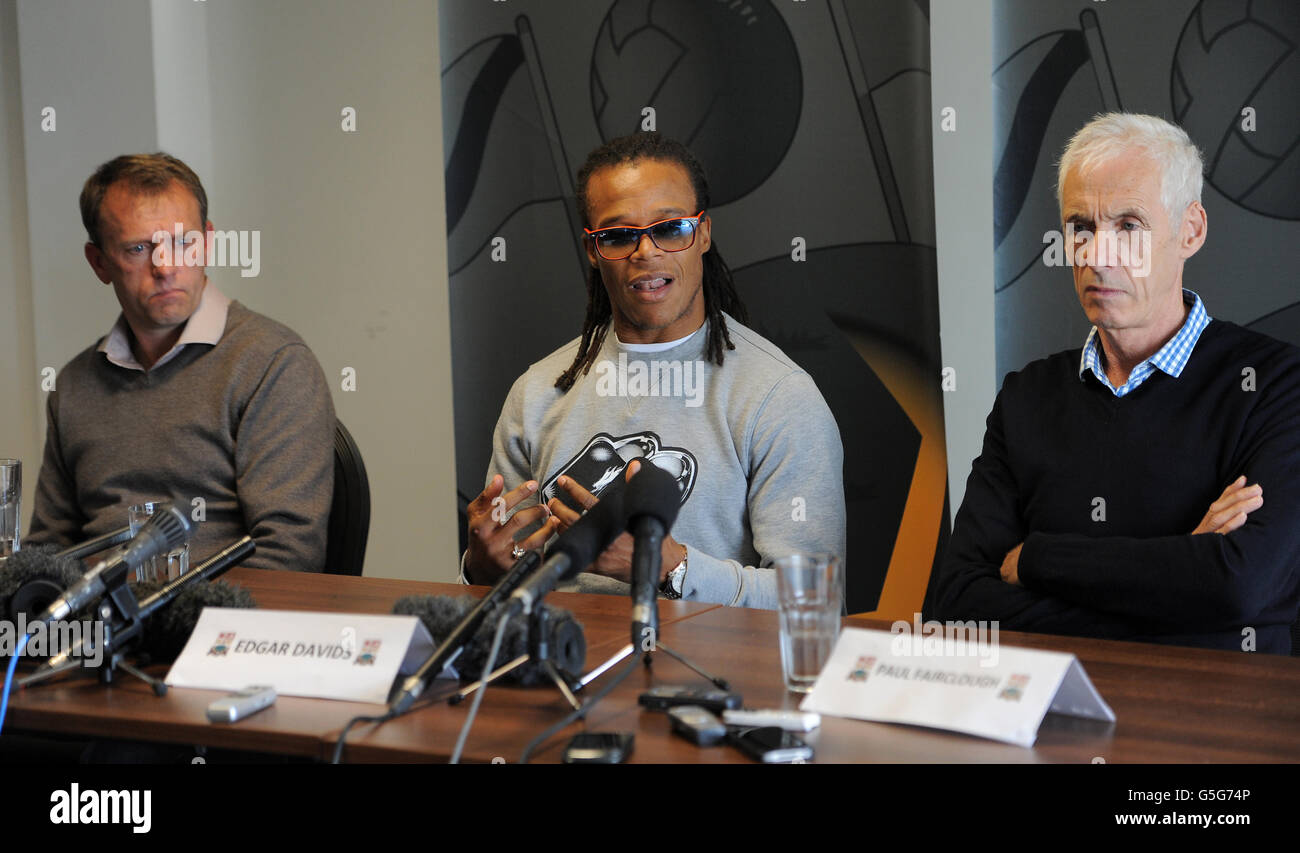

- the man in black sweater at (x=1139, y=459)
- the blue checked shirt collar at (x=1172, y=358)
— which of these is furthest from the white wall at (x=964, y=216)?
the blue checked shirt collar at (x=1172, y=358)

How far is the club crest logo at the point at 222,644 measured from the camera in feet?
4.68

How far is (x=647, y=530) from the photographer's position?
1.24 m

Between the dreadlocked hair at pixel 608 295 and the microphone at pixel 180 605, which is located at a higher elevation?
the dreadlocked hair at pixel 608 295

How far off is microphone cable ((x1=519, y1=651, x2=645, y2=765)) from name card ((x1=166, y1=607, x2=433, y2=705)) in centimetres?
22

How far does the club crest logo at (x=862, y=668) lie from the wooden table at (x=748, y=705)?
60mm

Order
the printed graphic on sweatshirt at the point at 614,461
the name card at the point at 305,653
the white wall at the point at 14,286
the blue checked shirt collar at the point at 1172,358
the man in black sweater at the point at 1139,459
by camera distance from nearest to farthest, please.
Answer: the name card at the point at 305,653, the man in black sweater at the point at 1139,459, the blue checked shirt collar at the point at 1172,358, the printed graphic on sweatshirt at the point at 614,461, the white wall at the point at 14,286

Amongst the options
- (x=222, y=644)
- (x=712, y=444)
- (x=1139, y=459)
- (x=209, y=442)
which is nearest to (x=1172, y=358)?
(x=1139, y=459)

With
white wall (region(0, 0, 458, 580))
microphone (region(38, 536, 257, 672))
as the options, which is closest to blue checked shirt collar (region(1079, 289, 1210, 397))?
microphone (region(38, 536, 257, 672))

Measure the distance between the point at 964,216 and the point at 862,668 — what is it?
2117mm

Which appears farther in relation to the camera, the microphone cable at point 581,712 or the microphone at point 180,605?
the microphone at point 180,605

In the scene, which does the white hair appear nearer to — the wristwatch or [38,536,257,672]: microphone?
the wristwatch

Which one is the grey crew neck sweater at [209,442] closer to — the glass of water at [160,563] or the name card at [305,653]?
the glass of water at [160,563]

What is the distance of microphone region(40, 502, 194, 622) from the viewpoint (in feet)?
4.38

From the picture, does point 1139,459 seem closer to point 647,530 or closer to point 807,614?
point 807,614
